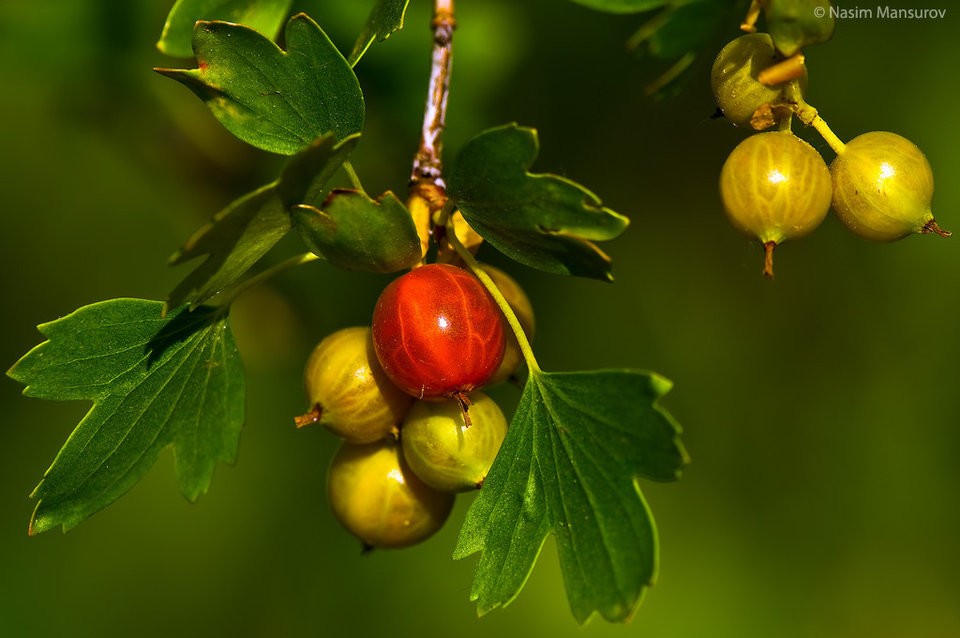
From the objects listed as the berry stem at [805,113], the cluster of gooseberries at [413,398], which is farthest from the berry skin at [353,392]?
the berry stem at [805,113]

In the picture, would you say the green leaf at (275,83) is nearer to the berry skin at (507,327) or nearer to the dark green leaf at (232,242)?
the dark green leaf at (232,242)

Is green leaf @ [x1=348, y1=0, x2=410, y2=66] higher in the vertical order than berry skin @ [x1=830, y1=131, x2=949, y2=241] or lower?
lower

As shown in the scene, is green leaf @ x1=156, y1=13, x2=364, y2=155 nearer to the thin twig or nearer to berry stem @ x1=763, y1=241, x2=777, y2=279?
the thin twig

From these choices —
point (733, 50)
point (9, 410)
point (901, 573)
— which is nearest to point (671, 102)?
point (733, 50)

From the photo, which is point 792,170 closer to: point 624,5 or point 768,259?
point 768,259

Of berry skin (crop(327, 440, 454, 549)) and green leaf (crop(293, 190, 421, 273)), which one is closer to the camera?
green leaf (crop(293, 190, 421, 273))

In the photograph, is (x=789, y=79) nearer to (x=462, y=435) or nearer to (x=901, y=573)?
(x=462, y=435)

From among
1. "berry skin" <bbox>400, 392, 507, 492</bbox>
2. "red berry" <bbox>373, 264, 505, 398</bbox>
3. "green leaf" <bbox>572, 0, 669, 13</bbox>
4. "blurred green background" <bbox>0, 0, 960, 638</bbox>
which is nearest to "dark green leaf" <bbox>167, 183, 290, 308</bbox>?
"red berry" <bbox>373, 264, 505, 398</bbox>
